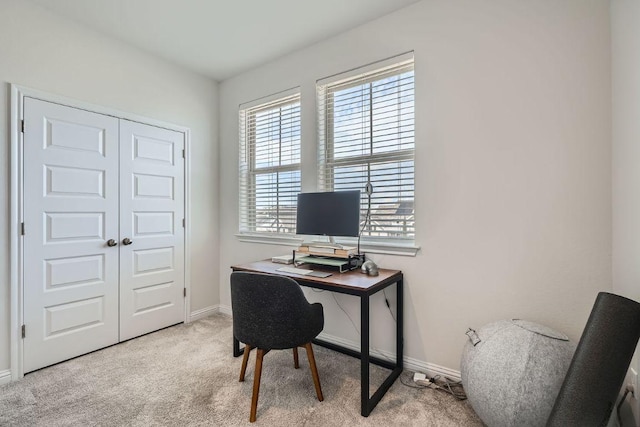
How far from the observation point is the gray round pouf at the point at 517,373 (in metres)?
1.32

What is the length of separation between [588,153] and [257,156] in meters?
2.69

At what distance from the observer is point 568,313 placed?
1669 millimetres

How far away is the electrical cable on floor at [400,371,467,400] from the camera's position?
6.15 feet

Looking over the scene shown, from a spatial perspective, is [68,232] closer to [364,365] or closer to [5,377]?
[5,377]

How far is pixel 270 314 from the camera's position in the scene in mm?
1669

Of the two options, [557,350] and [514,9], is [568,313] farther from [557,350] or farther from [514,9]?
[514,9]

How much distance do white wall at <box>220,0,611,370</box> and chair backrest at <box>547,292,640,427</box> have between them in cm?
60

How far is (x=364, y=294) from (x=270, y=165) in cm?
187

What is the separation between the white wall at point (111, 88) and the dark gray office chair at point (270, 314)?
5.75 feet

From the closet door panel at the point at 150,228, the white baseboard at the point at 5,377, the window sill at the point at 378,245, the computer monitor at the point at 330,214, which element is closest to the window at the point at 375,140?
the window sill at the point at 378,245

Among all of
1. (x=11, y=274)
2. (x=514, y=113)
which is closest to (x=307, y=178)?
(x=514, y=113)

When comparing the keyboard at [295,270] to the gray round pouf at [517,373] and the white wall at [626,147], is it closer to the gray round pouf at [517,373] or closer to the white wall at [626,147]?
the gray round pouf at [517,373]

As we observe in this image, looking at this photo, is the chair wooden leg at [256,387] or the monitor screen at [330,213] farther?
the monitor screen at [330,213]

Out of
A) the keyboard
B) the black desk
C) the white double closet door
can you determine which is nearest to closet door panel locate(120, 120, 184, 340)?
the white double closet door
